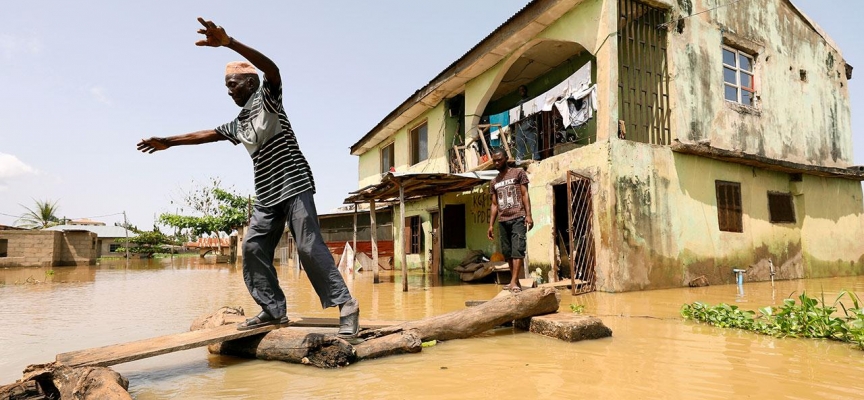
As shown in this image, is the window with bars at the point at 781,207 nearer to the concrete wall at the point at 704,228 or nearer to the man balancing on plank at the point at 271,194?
the concrete wall at the point at 704,228

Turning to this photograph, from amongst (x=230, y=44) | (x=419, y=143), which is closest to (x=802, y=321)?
(x=230, y=44)

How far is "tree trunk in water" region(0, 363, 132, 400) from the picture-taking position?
7.47 ft

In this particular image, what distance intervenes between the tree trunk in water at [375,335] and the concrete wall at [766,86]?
21.2 feet

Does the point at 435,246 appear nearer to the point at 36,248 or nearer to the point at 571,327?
the point at 571,327

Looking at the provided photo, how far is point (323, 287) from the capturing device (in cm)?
329

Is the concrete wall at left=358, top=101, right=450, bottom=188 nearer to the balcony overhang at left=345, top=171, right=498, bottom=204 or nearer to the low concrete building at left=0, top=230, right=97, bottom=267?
the balcony overhang at left=345, top=171, right=498, bottom=204

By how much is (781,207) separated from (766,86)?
2734 mm

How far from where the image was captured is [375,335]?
11.5ft

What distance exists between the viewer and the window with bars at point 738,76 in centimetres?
1019

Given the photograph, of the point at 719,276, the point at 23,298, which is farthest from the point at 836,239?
the point at 23,298

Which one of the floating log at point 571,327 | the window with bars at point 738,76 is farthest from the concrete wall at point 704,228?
the floating log at point 571,327

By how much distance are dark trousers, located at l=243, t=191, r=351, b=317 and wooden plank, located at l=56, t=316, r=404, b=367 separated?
0.88ft

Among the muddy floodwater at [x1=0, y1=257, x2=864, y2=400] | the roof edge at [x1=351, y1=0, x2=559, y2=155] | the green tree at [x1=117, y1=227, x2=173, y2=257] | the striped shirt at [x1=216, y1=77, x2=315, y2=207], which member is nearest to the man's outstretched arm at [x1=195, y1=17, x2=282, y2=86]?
the striped shirt at [x1=216, y1=77, x2=315, y2=207]

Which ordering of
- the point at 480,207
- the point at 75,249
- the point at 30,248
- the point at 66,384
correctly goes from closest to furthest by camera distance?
the point at 66,384, the point at 480,207, the point at 30,248, the point at 75,249
